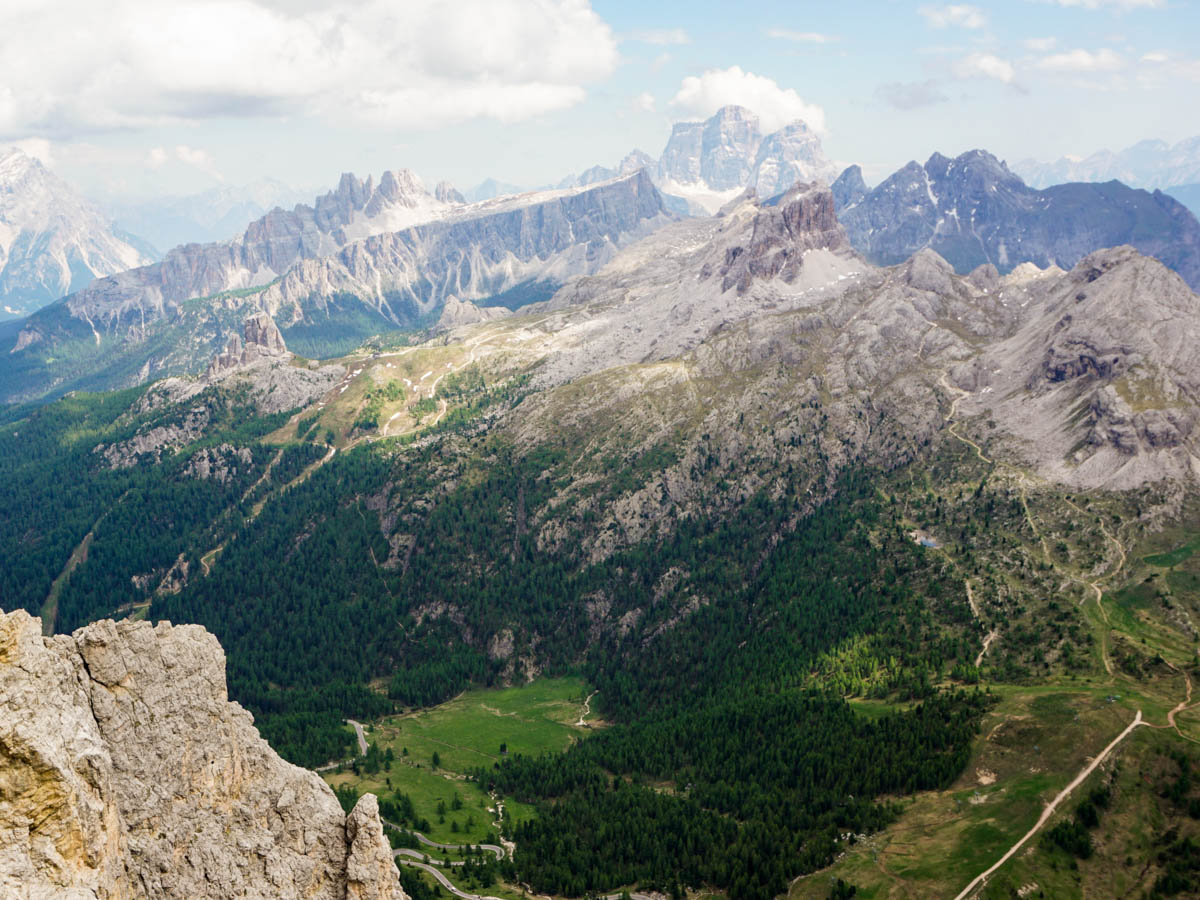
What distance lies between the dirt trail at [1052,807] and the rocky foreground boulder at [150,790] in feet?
328

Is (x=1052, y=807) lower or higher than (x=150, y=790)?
lower

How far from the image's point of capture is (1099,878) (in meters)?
134

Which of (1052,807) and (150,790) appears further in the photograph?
(1052,807)

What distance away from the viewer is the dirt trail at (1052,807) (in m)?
Result: 134

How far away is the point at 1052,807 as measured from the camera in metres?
147

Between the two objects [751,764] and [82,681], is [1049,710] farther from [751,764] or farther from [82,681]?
[82,681]

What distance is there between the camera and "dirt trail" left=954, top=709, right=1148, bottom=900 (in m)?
134

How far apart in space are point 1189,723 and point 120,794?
17771cm

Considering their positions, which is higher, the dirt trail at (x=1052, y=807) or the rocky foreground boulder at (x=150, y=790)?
the rocky foreground boulder at (x=150, y=790)

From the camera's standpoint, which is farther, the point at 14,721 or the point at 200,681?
the point at 200,681

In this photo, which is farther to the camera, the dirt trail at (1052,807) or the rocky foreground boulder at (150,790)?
the dirt trail at (1052,807)

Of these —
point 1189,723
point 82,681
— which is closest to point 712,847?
point 1189,723

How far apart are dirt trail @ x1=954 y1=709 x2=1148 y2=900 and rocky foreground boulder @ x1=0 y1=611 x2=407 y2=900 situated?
100 meters

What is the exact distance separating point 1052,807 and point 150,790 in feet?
470
